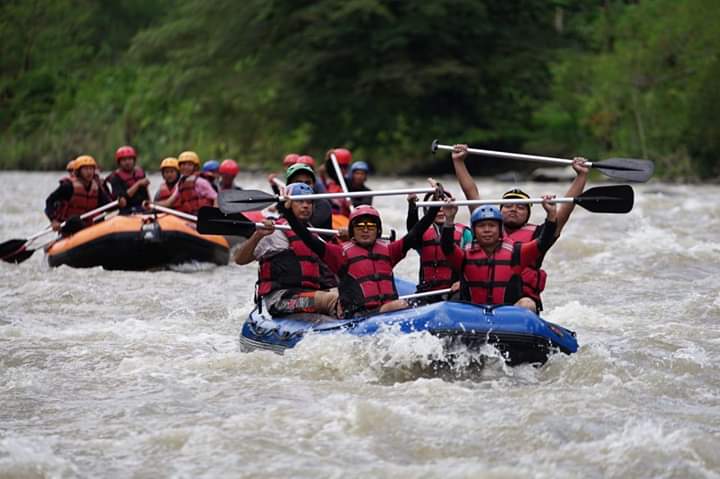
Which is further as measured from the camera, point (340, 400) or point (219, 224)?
point (219, 224)

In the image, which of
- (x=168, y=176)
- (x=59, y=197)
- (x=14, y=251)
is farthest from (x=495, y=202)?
(x=14, y=251)

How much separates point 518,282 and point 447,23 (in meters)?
24.2

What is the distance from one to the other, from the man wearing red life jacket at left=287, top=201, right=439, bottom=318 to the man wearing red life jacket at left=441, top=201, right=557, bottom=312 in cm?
31

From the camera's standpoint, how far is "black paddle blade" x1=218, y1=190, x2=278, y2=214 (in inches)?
318

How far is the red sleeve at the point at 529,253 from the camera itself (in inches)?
289

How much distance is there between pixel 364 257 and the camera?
24.7ft

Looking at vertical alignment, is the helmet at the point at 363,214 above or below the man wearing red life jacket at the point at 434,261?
above

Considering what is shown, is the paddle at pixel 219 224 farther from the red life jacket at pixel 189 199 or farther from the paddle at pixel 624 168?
the red life jacket at pixel 189 199

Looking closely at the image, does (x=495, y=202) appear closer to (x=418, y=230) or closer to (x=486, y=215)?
(x=486, y=215)

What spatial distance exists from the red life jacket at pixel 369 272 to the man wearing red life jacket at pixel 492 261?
432mm

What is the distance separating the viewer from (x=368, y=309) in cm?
759

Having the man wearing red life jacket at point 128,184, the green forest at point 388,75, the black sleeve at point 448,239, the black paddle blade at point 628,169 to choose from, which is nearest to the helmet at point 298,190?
the black sleeve at point 448,239

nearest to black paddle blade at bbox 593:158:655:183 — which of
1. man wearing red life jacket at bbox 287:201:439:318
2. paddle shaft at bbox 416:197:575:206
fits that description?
paddle shaft at bbox 416:197:575:206

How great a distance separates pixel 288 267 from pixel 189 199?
18.4 feet
